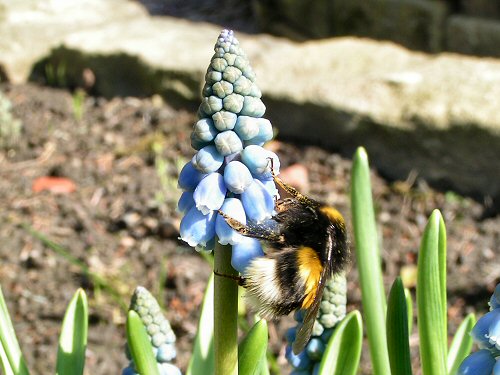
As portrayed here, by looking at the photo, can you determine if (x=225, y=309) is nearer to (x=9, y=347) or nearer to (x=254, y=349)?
(x=254, y=349)

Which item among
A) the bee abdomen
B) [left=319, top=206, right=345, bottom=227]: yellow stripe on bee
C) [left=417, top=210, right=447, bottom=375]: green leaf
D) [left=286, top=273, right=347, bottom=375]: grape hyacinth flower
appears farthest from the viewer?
[left=286, top=273, right=347, bottom=375]: grape hyacinth flower

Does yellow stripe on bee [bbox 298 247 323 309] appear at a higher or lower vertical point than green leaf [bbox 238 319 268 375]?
higher

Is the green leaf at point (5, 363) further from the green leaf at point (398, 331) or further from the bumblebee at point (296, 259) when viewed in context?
the green leaf at point (398, 331)

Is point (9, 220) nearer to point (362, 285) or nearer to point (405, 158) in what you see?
point (405, 158)

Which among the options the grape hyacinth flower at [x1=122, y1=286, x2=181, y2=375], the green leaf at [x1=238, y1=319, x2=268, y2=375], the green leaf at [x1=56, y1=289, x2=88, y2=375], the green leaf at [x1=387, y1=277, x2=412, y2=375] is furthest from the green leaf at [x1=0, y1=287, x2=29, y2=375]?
the green leaf at [x1=387, y1=277, x2=412, y2=375]

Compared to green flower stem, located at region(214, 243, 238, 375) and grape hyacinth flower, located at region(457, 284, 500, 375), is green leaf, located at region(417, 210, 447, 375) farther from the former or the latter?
green flower stem, located at region(214, 243, 238, 375)

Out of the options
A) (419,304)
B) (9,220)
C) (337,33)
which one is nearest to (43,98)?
(9,220)

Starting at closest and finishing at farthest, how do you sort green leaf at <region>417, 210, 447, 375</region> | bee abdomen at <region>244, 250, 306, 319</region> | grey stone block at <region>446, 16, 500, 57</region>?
bee abdomen at <region>244, 250, 306, 319</region>
green leaf at <region>417, 210, 447, 375</region>
grey stone block at <region>446, 16, 500, 57</region>
